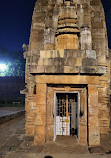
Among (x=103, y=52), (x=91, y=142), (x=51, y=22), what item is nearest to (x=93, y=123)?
(x=91, y=142)

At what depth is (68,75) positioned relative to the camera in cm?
565

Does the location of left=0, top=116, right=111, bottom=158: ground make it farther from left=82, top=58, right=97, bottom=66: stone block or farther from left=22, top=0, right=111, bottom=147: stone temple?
left=82, top=58, right=97, bottom=66: stone block

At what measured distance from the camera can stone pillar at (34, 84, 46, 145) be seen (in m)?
5.39

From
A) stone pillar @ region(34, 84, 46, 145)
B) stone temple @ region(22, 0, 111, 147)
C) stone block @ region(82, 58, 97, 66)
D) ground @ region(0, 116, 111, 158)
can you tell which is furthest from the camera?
stone block @ region(82, 58, 97, 66)

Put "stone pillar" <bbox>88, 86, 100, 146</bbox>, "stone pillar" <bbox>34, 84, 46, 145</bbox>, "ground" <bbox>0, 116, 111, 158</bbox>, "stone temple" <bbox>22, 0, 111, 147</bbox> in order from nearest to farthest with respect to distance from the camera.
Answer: "ground" <bbox>0, 116, 111, 158</bbox> < "stone pillar" <bbox>88, 86, 100, 146</bbox> < "stone pillar" <bbox>34, 84, 46, 145</bbox> < "stone temple" <bbox>22, 0, 111, 147</bbox>

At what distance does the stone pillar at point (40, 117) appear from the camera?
17.7ft

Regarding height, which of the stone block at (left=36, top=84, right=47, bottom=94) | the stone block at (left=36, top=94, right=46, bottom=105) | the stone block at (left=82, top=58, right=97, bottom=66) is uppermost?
the stone block at (left=82, top=58, right=97, bottom=66)

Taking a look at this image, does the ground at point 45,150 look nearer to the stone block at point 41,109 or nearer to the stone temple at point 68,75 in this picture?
the stone temple at point 68,75

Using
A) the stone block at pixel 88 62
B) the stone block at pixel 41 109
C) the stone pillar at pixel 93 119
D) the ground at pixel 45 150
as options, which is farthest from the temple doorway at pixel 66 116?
the stone block at pixel 88 62

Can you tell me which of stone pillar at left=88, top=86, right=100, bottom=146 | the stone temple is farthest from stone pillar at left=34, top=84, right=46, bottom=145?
stone pillar at left=88, top=86, right=100, bottom=146

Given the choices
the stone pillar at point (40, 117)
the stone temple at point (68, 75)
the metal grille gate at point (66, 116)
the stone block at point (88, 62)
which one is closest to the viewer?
the stone pillar at point (40, 117)

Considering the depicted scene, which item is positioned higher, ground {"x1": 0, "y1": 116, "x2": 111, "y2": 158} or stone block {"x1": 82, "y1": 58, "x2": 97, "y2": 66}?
stone block {"x1": 82, "y1": 58, "x2": 97, "y2": 66}

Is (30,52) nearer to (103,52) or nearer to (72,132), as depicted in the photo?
(103,52)

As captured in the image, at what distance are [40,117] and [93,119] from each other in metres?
2.39
